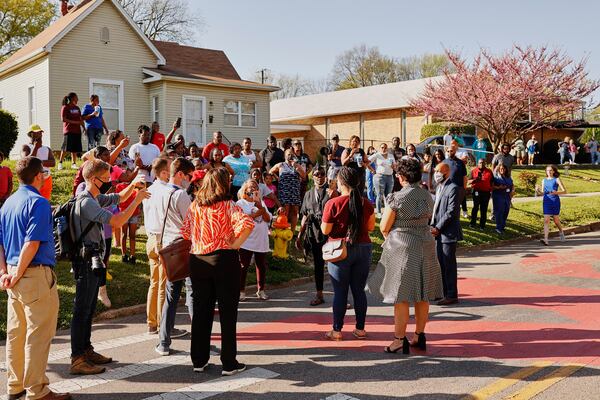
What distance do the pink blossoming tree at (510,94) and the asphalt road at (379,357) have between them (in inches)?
919

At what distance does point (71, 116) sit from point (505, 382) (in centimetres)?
1610

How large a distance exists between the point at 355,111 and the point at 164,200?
36019mm

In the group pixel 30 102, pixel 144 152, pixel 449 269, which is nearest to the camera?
pixel 449 269

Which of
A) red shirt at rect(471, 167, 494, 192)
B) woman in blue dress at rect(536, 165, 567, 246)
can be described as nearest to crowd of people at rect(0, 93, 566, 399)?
woman in blue dress at rect(536, 165, 567, 246)

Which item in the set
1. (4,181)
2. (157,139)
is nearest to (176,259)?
(4,181)

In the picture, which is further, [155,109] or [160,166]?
[155,109]

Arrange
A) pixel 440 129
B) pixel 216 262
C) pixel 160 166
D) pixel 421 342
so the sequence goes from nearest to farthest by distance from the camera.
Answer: pixel 216 262 < pixel 421 342 < pixel 160 166 < pixel 440 129

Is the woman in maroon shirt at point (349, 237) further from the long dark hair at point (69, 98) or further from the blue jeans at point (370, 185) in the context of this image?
the long dark hair at point (69, 98)

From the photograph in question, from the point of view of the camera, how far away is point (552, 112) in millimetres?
32406

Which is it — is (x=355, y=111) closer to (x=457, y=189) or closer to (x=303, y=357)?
(x=457, y=189)

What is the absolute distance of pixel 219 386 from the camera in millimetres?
5379

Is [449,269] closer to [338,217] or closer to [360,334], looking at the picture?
[360,334]

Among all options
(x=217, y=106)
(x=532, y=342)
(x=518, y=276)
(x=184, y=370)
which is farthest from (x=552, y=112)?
(x=184, y=370)

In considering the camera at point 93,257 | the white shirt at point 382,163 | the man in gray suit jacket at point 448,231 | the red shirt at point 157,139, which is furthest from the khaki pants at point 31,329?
the white shirt at point 382,163
